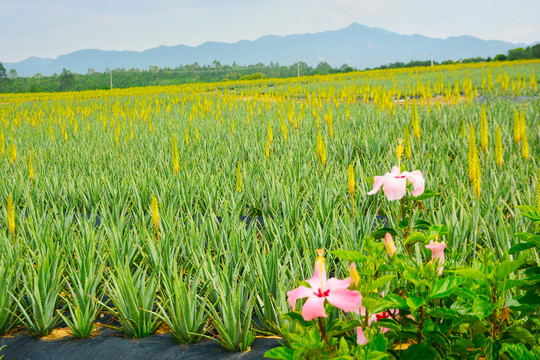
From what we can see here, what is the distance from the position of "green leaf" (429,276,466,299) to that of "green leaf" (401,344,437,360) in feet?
0.48

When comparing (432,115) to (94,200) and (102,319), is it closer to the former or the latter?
(94,200)

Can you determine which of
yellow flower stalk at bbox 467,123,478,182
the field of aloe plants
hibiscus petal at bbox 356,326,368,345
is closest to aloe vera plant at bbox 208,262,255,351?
the field of aloe plants

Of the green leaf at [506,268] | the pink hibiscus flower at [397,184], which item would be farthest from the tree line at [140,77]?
the green leaf at [506,268]

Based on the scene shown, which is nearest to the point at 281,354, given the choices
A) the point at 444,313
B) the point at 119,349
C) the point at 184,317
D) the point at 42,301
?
the point at 444,313

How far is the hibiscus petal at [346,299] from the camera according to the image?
847 millimetres

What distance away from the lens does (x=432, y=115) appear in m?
6.66

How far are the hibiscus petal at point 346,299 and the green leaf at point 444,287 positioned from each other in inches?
7.6

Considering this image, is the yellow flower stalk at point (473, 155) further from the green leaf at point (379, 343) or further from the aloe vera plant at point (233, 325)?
the green leaf at point (379, 343)

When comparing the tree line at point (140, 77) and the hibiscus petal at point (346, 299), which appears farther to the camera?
the tree line at point (140, 77)

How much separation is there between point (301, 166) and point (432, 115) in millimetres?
3643

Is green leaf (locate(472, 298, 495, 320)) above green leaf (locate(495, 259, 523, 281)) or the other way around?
the other way around

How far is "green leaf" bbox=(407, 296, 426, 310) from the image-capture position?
92 centimetres

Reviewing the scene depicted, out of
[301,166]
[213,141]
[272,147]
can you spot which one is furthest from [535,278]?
[213,141]

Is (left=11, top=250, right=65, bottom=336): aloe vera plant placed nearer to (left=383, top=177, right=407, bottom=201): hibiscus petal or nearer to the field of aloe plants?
the field of aloe plants
